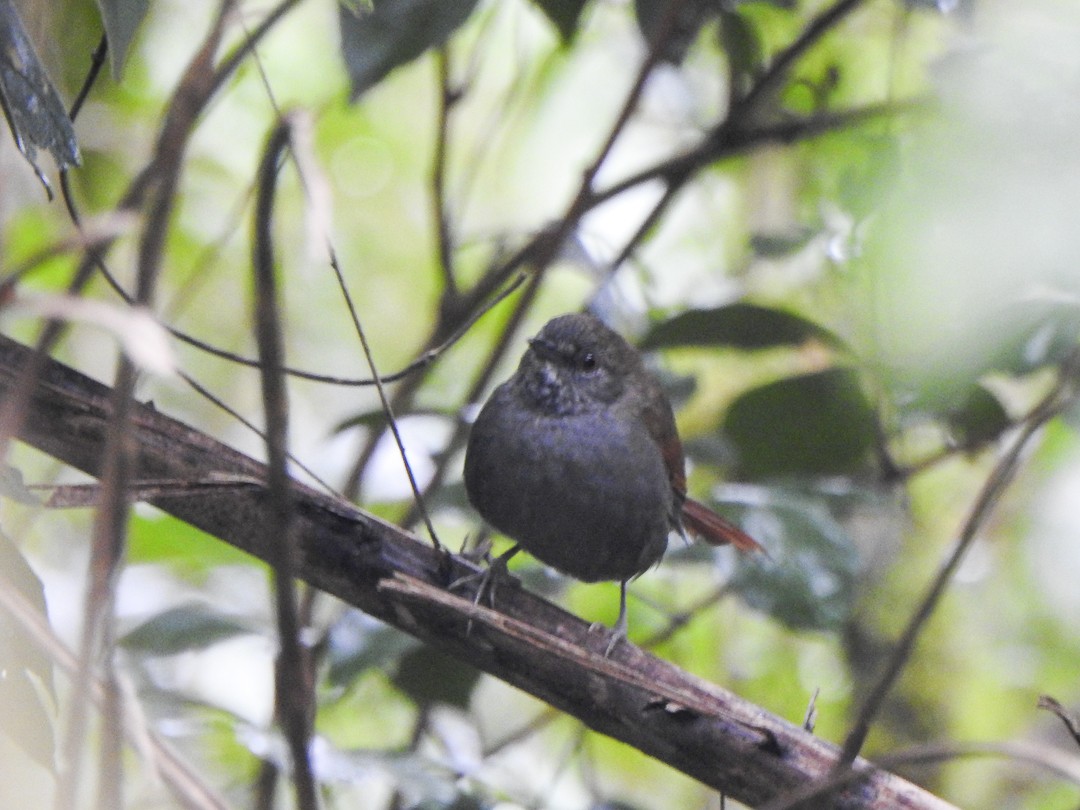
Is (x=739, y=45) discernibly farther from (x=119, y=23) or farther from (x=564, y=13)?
(x=119, y=23)

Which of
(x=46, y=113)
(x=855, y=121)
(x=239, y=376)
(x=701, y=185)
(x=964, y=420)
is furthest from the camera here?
(x=239, y=376)

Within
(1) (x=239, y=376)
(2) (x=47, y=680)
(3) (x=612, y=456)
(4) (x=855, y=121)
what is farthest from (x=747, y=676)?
(2) (x=47, y=680)

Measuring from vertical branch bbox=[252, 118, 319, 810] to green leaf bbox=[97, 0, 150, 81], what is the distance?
2.42 ft

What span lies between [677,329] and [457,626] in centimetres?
123

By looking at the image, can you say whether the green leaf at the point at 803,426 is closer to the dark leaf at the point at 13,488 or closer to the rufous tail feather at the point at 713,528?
the rufous tail feather at the point at 713,528

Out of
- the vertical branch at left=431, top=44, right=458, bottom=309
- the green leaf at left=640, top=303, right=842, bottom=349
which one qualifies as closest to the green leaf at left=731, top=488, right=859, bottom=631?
the green leaf at left=640, top=303, right=842, bottom=349

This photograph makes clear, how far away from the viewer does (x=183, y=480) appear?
5.62 feet

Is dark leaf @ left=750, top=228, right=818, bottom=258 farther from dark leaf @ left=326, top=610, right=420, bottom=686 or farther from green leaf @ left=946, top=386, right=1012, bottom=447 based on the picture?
dark leaf @ left=326, top=610, right=420, bottom=686

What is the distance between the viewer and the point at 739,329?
111 inches

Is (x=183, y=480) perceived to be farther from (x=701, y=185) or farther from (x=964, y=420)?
(x=701, y=185)

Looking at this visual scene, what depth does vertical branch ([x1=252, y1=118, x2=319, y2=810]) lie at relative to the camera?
2.95 ft

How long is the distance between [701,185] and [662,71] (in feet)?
2.66

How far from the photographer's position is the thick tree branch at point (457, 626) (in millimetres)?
1759

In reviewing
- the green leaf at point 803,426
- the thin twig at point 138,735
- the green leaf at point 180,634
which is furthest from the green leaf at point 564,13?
the thin twig at point 138,735
